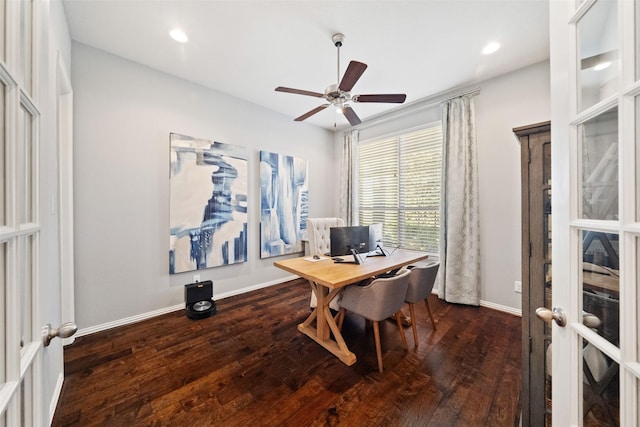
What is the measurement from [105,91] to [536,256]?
3670 mm

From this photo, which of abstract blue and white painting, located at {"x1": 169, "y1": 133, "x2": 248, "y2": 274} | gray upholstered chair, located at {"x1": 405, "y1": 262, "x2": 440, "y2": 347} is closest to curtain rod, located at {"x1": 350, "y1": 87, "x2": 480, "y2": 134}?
abstract blue and white painting, located at {"x1": 169, "y1": 133, "x2": 248, "y2": 274}

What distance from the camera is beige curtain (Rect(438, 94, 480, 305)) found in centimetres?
288

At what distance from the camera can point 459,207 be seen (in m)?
2.96

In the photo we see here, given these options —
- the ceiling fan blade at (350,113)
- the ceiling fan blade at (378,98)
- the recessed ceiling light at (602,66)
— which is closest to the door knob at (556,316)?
the recessed ceiling light at (602,66)

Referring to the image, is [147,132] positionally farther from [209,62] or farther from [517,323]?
[517,323]

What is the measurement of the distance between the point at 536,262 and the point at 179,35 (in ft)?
10.2

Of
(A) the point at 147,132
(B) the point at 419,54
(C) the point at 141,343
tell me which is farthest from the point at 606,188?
(A) the point at 147,132

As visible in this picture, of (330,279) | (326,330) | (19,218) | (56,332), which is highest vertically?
(19,218)

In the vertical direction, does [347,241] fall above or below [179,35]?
below

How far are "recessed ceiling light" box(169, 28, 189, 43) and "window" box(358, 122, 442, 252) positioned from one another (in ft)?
9.45

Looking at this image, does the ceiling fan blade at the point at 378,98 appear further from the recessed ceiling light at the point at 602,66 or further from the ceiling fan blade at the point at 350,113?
the recessed ceiling light at the point at 602,66

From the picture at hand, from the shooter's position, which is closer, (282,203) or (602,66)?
(602,66)

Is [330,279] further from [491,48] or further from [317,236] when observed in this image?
[491,48]

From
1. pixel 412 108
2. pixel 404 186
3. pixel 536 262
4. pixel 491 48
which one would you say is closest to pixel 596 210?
pixel 536 262
